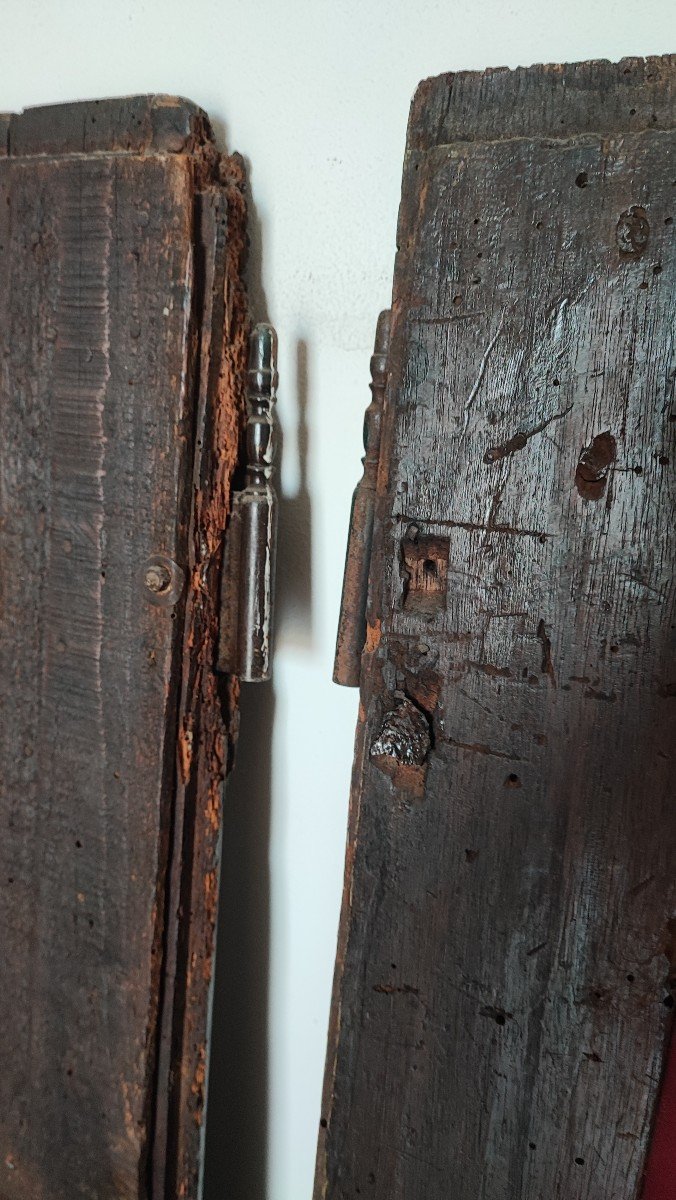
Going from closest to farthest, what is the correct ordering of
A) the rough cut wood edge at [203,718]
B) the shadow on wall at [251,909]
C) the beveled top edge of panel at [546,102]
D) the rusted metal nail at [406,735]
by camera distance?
the beveled top edge of panel at [546,102], the rusted metal nail at [406,735], the rough cut wood edge at [203,718], the shadow on wall at [251,909]

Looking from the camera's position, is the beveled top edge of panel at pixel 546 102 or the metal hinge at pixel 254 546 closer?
the beveled top edge of panel at pixel 546 102

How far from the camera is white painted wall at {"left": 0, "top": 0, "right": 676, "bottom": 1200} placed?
3.49 ft

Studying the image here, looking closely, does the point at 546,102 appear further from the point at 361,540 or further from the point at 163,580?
the point at 163,580

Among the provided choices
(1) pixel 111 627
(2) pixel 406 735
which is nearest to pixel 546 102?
(2) pixel 406 735

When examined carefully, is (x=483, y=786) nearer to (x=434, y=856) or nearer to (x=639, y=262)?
(x=434, y=856)

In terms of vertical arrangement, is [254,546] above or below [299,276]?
below

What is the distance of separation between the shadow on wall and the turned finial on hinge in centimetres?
21

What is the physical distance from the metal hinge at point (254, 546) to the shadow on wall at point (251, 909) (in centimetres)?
10

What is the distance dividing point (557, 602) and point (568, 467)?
0.13 m

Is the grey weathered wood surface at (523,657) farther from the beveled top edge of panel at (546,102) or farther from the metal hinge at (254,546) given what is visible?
the metal hinge at (254,546)

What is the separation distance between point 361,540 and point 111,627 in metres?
0.35

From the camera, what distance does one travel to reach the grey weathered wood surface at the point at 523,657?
0.90 m

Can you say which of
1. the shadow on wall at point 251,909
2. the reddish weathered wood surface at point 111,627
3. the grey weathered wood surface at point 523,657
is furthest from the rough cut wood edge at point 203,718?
the grey weathered wood surface at point 523,657

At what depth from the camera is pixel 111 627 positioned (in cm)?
116
